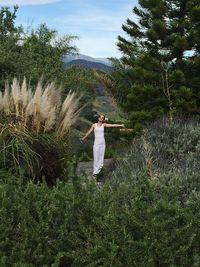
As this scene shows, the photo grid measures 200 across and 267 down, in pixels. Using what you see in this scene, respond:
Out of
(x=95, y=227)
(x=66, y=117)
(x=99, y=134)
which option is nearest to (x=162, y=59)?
(x=99, y=134)

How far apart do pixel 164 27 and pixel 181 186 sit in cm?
1732

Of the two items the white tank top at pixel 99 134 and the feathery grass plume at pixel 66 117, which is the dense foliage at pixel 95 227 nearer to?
the feathery grass plume at pixel 66 117

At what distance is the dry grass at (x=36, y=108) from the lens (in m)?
9.09

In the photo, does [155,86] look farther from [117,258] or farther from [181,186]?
[117,258]

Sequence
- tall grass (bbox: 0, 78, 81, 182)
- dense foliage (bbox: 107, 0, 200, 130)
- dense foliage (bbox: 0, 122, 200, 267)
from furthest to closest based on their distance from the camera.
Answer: dense foliage (bbox: 107, 0, 200, 130) < tall grass (bbox: 0, 78, 81, 182) < dense foliage (bbox: 0, 122, 200, 267)

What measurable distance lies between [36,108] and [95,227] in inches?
202

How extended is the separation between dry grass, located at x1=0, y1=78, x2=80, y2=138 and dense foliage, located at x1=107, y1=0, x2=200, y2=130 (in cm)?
1284

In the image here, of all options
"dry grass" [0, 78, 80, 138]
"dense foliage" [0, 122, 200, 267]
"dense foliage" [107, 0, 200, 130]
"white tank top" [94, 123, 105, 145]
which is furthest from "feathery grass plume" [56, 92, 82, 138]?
"dense foliage" [107, 0, 200, 130]

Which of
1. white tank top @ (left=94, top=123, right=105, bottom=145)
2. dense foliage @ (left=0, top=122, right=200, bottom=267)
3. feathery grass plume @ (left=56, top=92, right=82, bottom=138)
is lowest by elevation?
white tank top @ (left=94, top=123, right=105, bottom=145)

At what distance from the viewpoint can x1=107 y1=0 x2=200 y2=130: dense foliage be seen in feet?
74.5

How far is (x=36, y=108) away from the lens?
30.2 feet

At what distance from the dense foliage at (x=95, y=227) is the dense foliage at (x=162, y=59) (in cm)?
1775

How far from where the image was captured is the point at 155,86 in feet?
77.9

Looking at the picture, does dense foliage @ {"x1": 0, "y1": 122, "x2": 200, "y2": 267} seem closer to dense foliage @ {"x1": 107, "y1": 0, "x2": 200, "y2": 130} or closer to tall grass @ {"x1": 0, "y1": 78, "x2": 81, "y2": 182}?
tall grass @ {"x1": 0, "y1": 78, "x2": 81, "y2": 182}
